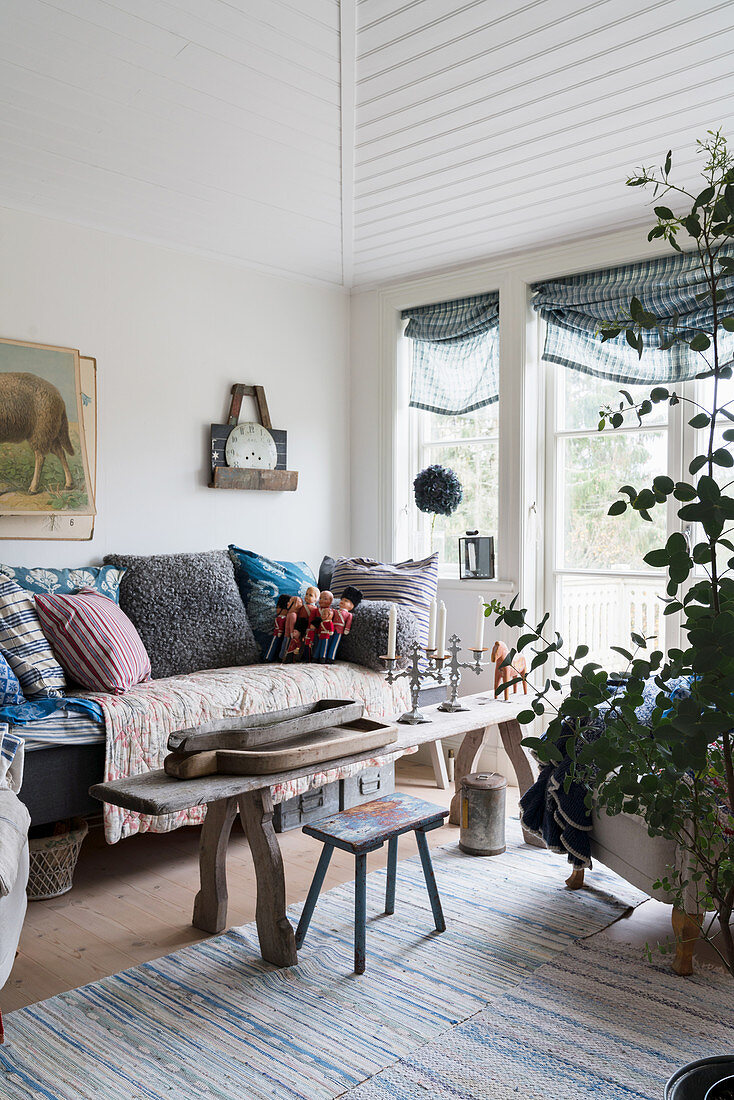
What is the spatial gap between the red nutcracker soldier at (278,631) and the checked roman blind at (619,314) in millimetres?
1691

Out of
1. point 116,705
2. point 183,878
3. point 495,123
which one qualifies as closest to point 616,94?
point 495,123

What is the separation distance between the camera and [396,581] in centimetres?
406

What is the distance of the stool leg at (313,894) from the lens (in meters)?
2.36

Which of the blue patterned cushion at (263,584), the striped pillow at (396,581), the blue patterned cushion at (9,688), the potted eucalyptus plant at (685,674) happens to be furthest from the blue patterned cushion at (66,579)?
the potted eucalyptus plant at (685,674)

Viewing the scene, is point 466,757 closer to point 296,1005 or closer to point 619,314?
point 296,1005

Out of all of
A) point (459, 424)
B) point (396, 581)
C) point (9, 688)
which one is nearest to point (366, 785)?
point (396, 581)

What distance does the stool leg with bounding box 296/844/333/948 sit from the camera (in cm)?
236

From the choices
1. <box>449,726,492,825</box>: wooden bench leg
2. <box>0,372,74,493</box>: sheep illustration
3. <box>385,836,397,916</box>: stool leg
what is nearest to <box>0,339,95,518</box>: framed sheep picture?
<box>0,372,74,493</box>: sheep illustration

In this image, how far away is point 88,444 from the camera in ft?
11.9

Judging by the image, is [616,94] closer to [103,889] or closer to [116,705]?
[116,705]

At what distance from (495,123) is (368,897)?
2.73m

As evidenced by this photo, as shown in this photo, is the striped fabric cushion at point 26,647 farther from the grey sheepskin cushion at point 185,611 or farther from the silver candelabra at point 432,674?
the silver candelabra at point 432,674

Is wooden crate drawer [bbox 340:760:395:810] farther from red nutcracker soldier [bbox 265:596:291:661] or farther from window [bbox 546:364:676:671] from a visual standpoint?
window [bbox 546:364:676:671]

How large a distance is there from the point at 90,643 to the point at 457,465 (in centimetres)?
225
